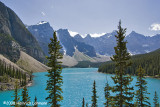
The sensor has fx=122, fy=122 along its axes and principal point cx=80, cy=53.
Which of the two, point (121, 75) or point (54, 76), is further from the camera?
point (54, 76)

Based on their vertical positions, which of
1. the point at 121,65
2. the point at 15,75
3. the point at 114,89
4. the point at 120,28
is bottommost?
the point at 15,75

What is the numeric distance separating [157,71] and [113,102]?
501 feet

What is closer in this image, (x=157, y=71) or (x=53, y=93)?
(x=53, y=93)

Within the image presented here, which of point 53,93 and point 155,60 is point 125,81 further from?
point 155,60

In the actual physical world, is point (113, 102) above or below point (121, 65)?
below

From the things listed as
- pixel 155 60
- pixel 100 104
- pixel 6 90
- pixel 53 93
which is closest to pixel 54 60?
pixel 53 93

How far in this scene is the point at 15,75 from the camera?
106000mm

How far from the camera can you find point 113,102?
17656 mm

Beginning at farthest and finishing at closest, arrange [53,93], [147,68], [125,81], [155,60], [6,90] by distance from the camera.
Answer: [155,60] < [147,68] < [6,90] < [53,93] < [125,81]

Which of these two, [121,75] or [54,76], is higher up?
[121,75]

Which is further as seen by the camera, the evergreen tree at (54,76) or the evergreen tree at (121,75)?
the evergreen tree at (54,76)

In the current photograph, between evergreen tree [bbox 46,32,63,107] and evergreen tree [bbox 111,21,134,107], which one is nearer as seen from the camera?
evergreen tree [bbox 111,21,134,107]

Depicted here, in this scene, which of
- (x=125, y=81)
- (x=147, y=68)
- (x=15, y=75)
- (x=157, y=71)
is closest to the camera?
(x=125, y=81)

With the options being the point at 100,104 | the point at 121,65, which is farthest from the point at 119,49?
the point at 100,104
